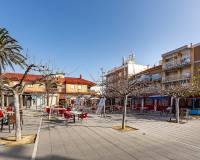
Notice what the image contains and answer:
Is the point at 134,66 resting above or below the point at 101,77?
above

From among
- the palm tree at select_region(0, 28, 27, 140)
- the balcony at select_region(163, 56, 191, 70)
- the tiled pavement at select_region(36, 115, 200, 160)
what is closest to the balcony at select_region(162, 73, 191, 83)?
the balcony at select_region(163, 56, 191, 70)

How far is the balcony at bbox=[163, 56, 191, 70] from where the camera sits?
44.4m

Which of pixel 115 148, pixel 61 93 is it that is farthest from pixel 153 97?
pixel 115 148

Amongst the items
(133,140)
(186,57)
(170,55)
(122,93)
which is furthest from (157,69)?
(133,140)

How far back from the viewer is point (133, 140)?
11477mm

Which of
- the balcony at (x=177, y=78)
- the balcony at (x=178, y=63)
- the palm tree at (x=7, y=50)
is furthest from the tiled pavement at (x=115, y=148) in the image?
the balcony at (x=178, y=63)

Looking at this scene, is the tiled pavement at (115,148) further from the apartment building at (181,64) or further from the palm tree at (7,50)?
the apartment building at (181,64)

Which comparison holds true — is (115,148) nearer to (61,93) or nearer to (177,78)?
(177,78)

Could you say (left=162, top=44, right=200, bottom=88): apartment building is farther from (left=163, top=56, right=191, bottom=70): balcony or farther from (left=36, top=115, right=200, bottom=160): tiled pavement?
(left=36, top=115, right=200, bottom=160): tiled pavement

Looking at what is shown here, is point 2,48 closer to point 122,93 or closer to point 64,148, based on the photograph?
point 122,93

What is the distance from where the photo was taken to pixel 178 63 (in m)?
46.9

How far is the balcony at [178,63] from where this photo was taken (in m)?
44.4

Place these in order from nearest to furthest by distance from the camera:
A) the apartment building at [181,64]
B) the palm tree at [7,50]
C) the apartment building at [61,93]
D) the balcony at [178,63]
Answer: the palm tree at [7,50], the apartment building at [181,64], the balcony at [178,63], the apartment building at [61,93]

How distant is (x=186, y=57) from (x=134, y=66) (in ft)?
83.9
